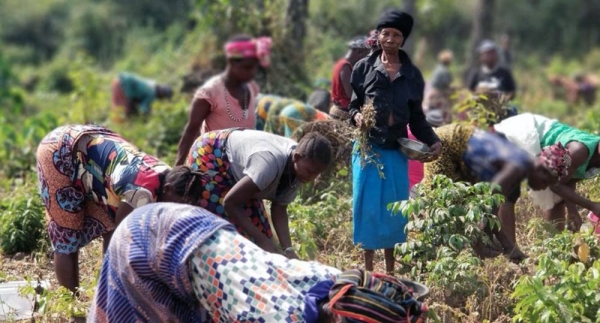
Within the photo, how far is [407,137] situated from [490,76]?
18.4ft

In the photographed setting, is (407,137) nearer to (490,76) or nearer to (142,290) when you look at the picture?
(142,290)

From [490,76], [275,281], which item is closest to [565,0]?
[490,76]

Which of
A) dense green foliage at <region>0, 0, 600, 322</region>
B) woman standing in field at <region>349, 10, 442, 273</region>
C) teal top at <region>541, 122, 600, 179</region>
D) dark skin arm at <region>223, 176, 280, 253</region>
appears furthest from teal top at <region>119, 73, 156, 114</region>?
dark skin arm at <region>223, 176, 280, 253</region>

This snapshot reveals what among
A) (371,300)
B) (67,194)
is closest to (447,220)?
(371,300)

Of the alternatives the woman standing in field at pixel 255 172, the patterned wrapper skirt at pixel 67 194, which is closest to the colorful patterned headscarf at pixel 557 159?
the woman standing in field at pixel 255 172

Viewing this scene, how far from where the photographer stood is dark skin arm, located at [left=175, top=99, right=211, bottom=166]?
640 cm

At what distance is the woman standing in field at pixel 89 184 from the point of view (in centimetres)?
475

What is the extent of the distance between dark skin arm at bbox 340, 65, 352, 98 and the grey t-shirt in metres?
1.78

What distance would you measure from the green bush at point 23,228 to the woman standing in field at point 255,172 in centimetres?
210

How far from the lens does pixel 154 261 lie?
399cm

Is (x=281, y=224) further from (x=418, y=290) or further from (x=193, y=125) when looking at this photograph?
(x=193, y=125)

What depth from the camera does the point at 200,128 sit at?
258 inches

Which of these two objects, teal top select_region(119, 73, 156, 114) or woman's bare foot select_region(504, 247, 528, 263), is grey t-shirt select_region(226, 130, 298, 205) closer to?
woman's bare foot select_region(504, 247, 528, 263)

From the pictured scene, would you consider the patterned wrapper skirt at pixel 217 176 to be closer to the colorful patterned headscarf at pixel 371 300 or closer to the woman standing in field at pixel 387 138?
the woman standing in field at pixel 387 138
